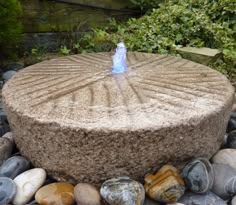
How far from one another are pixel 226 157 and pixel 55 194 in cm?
86

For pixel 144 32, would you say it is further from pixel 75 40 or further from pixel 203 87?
pixel 203 87

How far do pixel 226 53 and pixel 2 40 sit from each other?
6.43ft

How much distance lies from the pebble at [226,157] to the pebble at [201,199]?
22 centimetres

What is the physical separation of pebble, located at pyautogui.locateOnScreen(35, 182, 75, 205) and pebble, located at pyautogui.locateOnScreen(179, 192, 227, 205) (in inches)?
19.5

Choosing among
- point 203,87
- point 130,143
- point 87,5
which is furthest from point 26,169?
point 87,5

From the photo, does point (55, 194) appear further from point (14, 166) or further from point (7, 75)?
point (7, 75)

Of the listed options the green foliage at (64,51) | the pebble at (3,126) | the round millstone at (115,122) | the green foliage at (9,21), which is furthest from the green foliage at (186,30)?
the pebble at (3,126)

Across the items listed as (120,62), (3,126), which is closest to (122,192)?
(120,62)

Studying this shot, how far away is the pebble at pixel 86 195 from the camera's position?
1.45 meters

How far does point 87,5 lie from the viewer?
386 cm

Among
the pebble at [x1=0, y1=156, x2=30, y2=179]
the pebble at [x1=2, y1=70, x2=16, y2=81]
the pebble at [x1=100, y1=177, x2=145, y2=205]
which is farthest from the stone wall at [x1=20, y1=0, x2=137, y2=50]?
the pebble at [x1=100, y1=177, x2=145, y2=205]

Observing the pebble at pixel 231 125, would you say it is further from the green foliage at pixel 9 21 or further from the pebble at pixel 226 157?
the green foliage at pixel 9 21

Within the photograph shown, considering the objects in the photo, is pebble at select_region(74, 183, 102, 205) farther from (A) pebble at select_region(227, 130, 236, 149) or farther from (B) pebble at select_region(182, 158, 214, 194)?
(A) pebble at select_region(227, 130, 236, 149)

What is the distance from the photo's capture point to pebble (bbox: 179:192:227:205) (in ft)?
4.94
